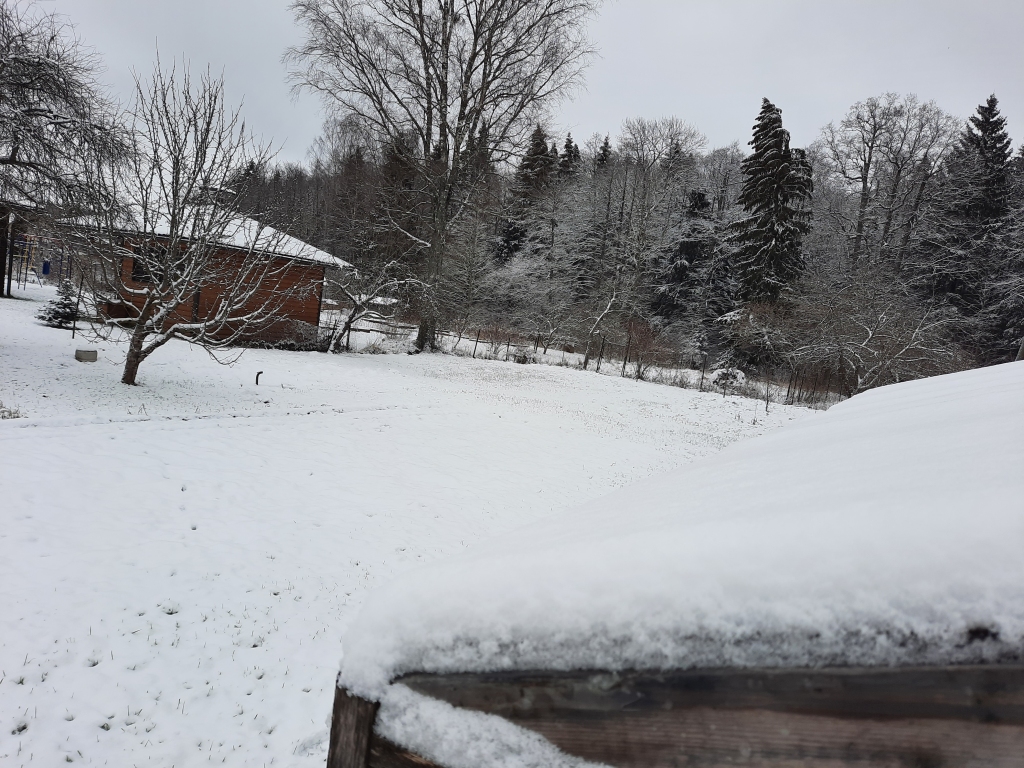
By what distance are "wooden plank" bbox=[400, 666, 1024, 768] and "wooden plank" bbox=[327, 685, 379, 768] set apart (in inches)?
6.0

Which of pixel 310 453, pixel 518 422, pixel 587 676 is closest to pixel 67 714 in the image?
pixel 587 676

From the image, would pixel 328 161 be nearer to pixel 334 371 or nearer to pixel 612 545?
pixel 334 371

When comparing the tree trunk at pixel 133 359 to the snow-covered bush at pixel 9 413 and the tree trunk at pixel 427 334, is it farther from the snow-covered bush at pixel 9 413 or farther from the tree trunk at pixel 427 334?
the tree trunk at pixel 427 334

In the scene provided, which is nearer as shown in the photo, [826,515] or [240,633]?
[826,515]

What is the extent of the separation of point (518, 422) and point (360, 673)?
38.8ft

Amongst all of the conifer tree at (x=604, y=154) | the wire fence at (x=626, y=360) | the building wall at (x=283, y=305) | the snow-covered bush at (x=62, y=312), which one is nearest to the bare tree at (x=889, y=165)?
the wire fence at (x=626, y=360)

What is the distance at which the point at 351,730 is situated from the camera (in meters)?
0.86

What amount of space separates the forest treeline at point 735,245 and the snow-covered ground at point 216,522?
21.1 ft

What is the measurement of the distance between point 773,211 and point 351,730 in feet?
108

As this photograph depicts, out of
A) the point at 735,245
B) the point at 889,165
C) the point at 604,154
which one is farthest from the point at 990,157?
the point at 604,154

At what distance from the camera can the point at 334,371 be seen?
16062 mm

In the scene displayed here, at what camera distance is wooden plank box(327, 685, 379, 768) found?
Answer: 850mm

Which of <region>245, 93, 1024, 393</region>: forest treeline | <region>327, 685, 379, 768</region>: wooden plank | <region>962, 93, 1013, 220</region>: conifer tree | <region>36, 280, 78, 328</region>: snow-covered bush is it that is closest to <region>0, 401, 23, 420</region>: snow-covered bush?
<region>245, 93, 1024, 393</region>: forest treeline

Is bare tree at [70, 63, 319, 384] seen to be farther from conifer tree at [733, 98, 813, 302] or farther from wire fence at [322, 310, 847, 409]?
conifer tree at [733, 98, 813, 302]
